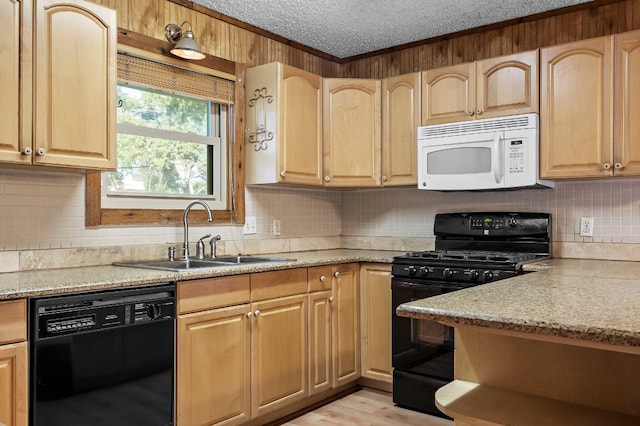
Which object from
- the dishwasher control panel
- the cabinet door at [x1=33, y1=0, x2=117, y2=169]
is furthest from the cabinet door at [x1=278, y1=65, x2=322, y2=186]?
the dishwasher control panel

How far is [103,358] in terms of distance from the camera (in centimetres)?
212

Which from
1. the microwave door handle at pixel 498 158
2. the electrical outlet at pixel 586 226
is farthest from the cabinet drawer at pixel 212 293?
the electrical outlet at pixel 586 226

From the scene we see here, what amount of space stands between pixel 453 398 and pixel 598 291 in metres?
0.65

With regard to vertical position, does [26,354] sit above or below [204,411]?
above

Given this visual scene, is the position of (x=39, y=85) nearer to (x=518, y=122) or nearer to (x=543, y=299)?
(x=543, y=299)

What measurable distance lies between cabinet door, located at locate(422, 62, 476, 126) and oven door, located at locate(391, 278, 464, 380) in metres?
1.07

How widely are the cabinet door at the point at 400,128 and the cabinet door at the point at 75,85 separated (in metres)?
1.87

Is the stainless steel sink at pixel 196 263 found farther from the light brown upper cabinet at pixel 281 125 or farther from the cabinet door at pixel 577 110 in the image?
the cabinet door at pixel 577 110

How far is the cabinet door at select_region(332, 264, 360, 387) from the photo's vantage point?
3.35m

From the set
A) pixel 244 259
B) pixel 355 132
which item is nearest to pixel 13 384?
pixel 244 259

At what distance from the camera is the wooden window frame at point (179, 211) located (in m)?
2.75

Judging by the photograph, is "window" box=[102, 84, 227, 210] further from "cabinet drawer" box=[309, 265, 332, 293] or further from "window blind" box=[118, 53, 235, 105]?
"cabinet drawer" box=[309, 265, 332, 293]

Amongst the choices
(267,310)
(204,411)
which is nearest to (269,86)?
(267,310)

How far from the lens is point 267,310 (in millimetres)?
2861
